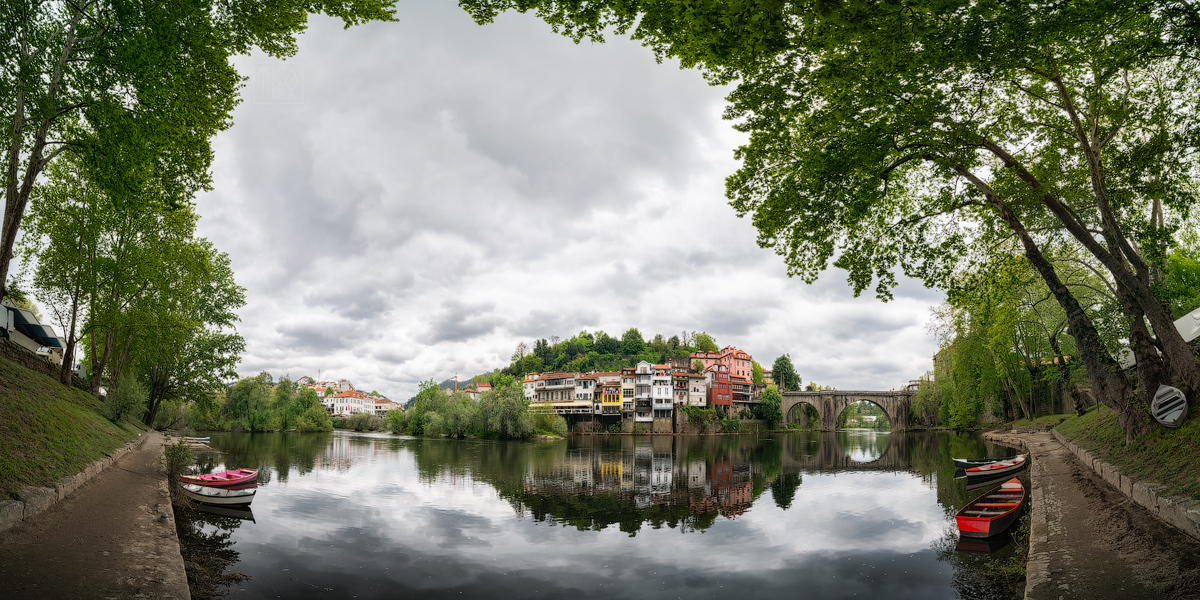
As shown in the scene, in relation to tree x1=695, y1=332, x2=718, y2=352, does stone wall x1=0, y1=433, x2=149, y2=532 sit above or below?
below

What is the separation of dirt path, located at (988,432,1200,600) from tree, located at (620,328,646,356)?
10664cm

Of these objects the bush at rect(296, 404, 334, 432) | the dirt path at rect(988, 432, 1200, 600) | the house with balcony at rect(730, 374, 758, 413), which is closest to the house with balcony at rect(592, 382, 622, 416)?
the house with balcony at rect(730, 374, 758, 413)

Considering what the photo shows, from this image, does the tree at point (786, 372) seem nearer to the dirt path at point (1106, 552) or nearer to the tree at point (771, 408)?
the tree at point (771, 408)

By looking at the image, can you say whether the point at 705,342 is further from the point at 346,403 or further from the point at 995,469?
the point at 995,469

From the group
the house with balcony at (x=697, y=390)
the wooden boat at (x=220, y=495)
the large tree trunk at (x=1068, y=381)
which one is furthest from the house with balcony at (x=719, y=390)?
the wooden boat at (x=220, y=495)

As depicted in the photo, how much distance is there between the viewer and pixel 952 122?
33.0 ft

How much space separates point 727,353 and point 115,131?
96946 mm

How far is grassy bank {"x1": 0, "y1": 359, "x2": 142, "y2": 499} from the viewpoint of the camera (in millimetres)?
9531

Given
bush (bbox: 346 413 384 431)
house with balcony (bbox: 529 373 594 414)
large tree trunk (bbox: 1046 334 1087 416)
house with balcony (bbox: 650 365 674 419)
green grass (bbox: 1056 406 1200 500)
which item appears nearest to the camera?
green grass (bbox: 1056 406 1200 500)

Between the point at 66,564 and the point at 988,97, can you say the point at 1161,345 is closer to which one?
the point at 988,97

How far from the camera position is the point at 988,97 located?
1024 cm

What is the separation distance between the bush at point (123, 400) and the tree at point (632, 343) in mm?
94851

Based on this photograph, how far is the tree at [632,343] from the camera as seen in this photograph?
11986 centimetres

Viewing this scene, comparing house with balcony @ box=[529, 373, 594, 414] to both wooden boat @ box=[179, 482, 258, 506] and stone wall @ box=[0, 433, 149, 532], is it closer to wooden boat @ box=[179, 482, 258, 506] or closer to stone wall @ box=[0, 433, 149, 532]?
wooden boat @ box=[179, 482, 258, 506]
